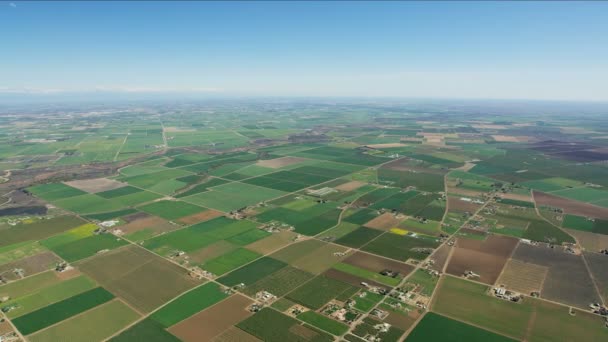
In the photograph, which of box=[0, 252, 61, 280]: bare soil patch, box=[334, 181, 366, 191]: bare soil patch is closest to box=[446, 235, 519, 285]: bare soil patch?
box=[334, 181, 366, 191]: bare soil patch

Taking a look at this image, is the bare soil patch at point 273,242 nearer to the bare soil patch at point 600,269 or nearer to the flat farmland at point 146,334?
the flat farmland at point 146,334

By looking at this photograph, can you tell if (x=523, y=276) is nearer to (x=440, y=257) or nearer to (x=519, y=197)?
(x=440, y=257)

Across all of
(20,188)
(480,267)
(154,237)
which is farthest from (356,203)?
(20,188)

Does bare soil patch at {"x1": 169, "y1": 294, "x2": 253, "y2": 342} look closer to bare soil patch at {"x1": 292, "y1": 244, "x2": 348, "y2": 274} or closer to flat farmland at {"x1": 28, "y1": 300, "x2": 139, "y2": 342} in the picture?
flat farmland at {"x1": 28, "y1": 300, "x2": 139, "y2": 342}

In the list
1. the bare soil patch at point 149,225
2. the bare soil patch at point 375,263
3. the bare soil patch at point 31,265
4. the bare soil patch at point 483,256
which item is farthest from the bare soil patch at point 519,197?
the bare soil patch at point 31,265

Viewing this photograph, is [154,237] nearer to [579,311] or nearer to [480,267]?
[480,267]

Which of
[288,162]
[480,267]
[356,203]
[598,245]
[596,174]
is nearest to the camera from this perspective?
[480,267]
